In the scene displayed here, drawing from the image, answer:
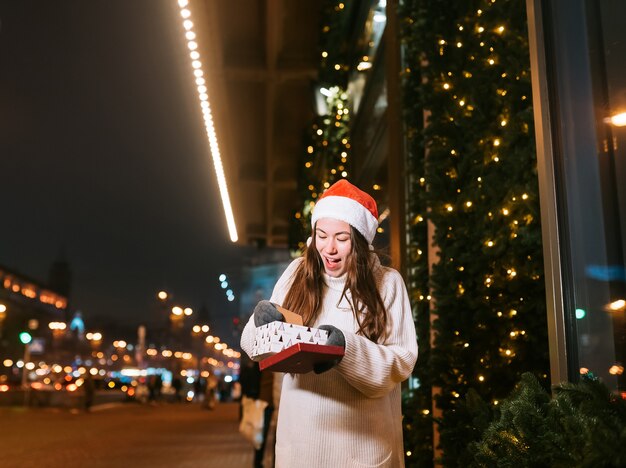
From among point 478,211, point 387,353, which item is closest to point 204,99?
point 478,211

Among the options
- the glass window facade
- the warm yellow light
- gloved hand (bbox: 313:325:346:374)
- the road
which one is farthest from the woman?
the road

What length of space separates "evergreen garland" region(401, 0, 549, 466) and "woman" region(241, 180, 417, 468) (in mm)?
1105

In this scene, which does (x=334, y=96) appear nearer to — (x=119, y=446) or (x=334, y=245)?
(x=119, y=446)

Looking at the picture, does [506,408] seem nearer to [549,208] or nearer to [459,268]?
[549,208]

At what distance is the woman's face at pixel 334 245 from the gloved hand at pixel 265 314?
0.45 meters

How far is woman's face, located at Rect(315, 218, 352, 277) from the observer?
3.17 metres

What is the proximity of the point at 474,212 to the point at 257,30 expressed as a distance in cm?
1016

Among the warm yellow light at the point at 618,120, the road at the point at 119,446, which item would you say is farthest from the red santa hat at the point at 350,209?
the road at the point at 119,446

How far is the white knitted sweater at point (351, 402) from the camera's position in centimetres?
279

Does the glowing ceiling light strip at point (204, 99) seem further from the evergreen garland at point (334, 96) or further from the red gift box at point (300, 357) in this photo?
the red gift box at point (300, 357)

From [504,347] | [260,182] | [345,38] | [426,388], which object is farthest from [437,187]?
[260,182]

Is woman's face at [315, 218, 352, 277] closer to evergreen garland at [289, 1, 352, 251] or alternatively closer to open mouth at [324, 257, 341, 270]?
open mouth at [324, 257, 341, 270]

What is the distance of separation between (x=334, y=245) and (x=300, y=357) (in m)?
0.73

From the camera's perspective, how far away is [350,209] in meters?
3.23
